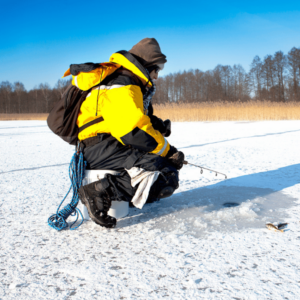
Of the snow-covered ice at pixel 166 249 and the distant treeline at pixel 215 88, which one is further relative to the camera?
the distant treeline at pixel 215 88

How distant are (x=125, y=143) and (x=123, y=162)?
0.59 ft

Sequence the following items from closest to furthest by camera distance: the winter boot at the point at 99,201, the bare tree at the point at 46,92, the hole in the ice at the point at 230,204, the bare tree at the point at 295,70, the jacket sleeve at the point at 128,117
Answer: the jacket sleeve at the point at 128,117 < the winter boot at the point at 99,201 < the hole in the ice at the point at 230,204 < the bare tree at the point at 295,70 < the bare tree at the point at 46,92

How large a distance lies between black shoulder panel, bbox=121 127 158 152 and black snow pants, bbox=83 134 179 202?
95 mm

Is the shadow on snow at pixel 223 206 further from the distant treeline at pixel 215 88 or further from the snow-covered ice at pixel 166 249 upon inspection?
the distant treeline at pixel 215 88

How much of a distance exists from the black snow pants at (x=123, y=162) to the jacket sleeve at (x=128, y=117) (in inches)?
3.8

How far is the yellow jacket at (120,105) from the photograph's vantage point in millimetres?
1651

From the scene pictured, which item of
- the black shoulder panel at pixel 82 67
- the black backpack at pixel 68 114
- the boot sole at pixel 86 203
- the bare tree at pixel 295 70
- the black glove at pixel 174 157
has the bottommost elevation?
the boot sole at pixel 86 203

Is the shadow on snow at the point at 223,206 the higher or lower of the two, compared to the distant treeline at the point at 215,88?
lower

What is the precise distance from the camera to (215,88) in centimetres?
4075

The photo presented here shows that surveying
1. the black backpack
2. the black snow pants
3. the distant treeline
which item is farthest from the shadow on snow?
the distant treeline


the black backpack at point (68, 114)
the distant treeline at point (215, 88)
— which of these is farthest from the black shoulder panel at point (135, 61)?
the distant treeline at point (215, 88)

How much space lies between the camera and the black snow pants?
1.81 meters

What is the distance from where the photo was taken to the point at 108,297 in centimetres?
109

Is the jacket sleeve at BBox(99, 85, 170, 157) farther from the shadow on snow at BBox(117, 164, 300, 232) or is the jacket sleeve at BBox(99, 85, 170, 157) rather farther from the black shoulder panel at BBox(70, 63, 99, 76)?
the shadow on snow at BBox(117, 164, 300, 232)
